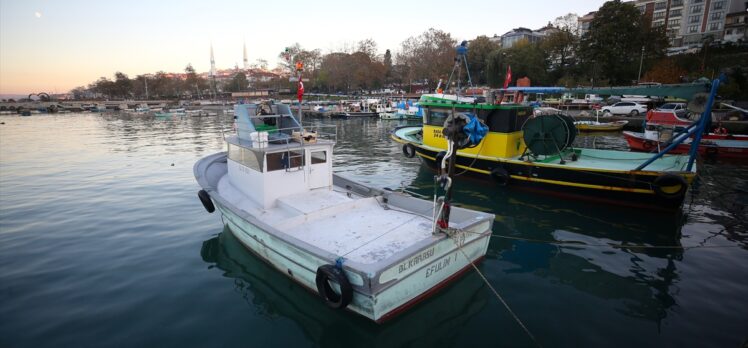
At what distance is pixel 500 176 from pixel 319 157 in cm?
799

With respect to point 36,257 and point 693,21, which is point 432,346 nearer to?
point 36,257

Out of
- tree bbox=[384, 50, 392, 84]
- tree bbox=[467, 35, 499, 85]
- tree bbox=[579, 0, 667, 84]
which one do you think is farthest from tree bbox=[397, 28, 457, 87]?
tree bbox=[579, 0, 667, 84]

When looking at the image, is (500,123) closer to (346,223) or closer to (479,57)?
(346,223)

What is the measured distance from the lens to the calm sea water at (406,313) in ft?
19.6

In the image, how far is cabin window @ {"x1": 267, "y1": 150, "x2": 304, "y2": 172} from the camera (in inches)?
344

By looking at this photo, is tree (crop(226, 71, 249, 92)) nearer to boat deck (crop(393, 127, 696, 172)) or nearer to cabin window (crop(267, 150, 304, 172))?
boat deck (crop(393, 127, 696, 172))

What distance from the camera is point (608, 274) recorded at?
7902 mm

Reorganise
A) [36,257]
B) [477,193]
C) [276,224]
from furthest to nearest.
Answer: [477,193] → [36,257] → [276,224]

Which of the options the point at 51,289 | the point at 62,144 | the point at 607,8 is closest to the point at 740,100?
the point at 607,8

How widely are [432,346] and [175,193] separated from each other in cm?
1310

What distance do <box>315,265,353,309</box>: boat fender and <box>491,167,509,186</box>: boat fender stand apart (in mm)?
10150

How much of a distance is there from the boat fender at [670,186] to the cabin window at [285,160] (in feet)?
35.8

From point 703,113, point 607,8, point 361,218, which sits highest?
point 607,8

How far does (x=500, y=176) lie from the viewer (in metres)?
14.1
